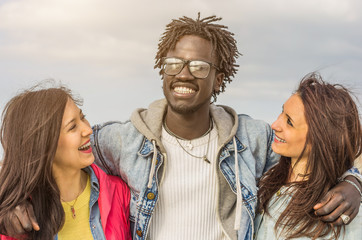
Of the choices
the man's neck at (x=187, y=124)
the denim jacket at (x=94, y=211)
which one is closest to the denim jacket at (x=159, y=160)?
the man's neck at (x=187, y=124)

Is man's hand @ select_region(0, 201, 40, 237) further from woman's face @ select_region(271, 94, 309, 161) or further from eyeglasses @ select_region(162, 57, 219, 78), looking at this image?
woman's face @ select_region(271, 94, 309, 161)

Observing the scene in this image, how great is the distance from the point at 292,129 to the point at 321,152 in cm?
32

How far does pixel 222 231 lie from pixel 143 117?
137cm

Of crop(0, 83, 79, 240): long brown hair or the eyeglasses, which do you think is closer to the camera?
crop(0, 83, 79, 240): long brown hair

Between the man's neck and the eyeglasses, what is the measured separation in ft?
1.31

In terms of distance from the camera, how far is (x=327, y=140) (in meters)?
3.44

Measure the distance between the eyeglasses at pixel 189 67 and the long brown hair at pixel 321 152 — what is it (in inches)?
38.5

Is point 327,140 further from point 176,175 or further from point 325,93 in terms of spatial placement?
point 176,175

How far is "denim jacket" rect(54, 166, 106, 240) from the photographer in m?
3.58

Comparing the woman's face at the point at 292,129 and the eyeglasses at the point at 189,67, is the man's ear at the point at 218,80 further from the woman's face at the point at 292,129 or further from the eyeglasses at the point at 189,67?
the woman's face at the point at 292,129

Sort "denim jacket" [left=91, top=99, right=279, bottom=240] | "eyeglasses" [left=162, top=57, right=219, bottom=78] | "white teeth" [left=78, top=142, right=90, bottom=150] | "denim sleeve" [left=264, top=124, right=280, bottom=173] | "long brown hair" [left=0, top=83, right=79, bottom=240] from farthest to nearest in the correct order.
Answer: "denim sleeve" [left=264, top=124, right=280, bottom=173], "eyeglasses" [left=162, top=57, right=219, bottom=78], "denim jacket" [left=91, top=99, right=279, bottom=240], "white teeth" [left=78, top=142, right=90, bottom=150], "long brown hair" [left=0, top=83, right=79, bottom=240]

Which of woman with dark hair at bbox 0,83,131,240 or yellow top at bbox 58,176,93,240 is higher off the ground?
woman with dark hair at bbox 0,83,131,240

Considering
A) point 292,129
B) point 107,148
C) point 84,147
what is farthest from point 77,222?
point 292,129

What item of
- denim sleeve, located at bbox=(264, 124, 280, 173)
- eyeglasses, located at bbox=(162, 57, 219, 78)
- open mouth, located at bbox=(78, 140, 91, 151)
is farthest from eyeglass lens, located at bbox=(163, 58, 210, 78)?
open mouth, located at bbox=(78, 140, 91, 151)
